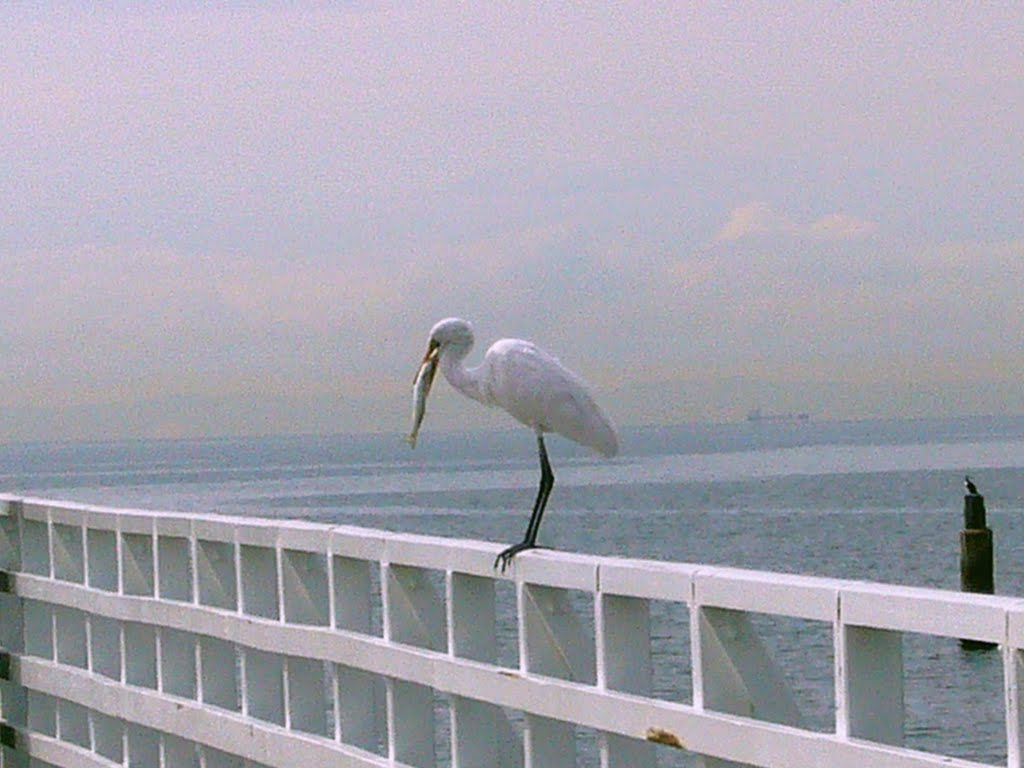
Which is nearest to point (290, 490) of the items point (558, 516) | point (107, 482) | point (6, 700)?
point (107, 482)

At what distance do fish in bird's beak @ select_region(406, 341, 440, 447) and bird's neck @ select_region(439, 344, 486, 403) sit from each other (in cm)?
3

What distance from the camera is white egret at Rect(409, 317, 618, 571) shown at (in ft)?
27.2

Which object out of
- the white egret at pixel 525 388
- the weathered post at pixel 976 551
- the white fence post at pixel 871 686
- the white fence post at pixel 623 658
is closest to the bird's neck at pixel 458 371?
the white egret at pixel 525 388

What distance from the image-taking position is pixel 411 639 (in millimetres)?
6539

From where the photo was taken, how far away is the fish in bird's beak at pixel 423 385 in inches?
339

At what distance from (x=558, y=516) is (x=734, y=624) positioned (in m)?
100

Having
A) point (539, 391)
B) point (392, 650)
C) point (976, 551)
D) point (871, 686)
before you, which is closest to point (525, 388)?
point (539, 391)

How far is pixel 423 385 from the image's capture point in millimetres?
8633

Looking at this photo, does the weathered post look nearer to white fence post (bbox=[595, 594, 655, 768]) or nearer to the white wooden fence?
the white wooden fence

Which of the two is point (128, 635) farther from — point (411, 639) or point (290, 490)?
point (290, 490)

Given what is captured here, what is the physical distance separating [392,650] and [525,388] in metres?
2.00

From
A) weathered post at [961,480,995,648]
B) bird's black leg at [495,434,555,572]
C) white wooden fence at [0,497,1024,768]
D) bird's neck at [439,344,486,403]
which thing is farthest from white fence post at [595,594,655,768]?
weathered post at [961,480,995,648]

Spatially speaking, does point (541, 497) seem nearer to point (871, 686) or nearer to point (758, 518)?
point (871, 686)

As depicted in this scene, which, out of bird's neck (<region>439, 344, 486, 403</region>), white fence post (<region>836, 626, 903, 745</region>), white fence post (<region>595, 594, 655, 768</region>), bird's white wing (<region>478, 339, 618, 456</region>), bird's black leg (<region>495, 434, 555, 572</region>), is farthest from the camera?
bird's neck (<region>439, 344, 486, 403</region>)
